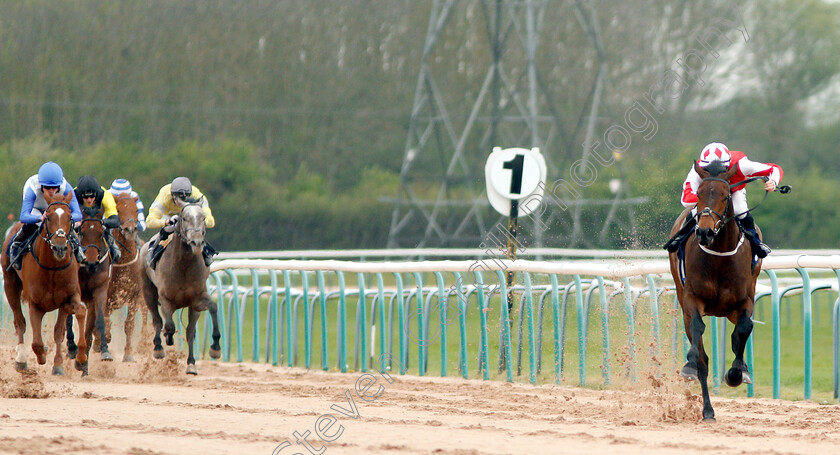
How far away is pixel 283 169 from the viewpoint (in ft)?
95.3

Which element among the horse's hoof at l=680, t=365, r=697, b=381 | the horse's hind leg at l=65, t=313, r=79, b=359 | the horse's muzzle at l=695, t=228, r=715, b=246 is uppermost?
the horse's muzzle at l=695, t=228, r=715, b=246

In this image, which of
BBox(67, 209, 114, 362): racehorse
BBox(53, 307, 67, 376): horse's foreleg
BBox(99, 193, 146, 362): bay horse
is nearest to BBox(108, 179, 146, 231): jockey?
BBox(99, 193, 146, 362): bay horse

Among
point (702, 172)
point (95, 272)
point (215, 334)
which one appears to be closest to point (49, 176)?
point (95, 272)

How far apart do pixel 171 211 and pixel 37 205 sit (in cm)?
167

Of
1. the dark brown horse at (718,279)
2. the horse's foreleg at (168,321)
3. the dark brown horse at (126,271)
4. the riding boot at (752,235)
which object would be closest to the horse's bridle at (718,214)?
the dark brown horse at (718,279)

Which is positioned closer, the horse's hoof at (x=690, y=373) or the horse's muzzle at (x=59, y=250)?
the horse's hoof at (x=690, y=373)

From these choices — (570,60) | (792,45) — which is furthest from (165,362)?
(792,45)

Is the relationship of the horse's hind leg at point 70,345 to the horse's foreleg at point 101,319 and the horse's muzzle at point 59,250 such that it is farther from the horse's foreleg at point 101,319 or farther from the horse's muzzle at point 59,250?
the horse's muzzle at point 59,250

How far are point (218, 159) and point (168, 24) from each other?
315 centimetres

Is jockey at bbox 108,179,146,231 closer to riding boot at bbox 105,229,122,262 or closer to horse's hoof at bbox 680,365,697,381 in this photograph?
riding boot at bbox 105,229,122,262

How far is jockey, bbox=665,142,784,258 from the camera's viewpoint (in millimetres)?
7625

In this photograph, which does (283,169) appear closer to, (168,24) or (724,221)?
(168,24)

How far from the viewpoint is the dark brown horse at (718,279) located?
7.39m

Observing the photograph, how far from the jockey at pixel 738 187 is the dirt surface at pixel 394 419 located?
1.01 m
